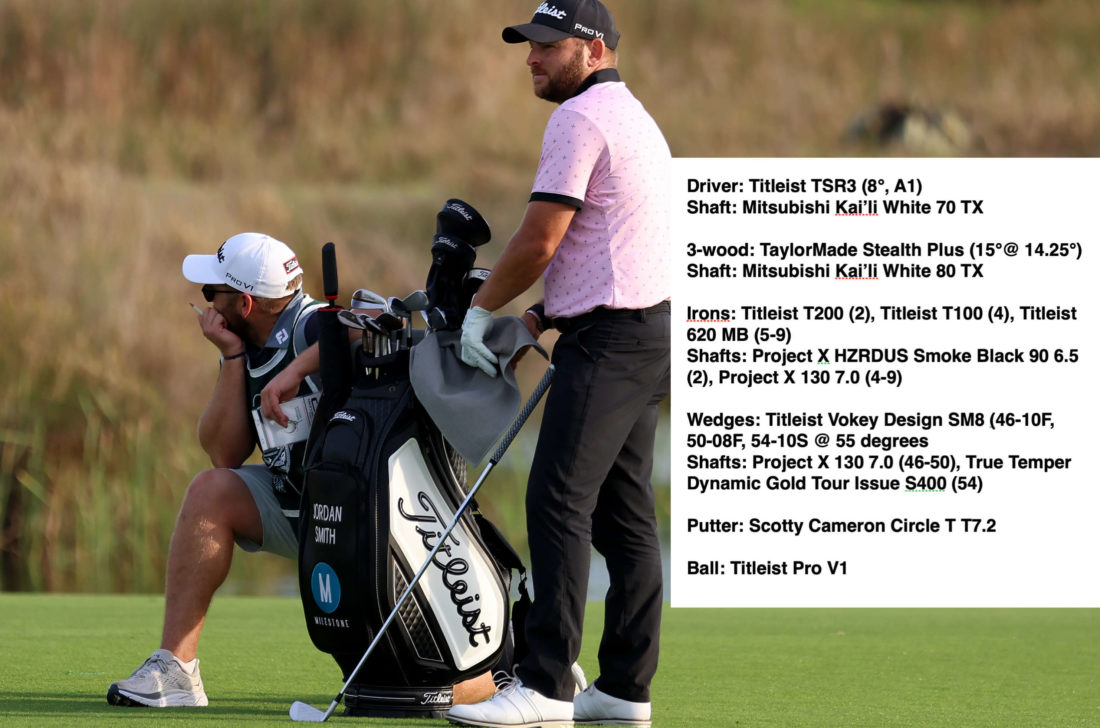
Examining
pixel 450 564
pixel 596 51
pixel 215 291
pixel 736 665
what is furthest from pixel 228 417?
pixel 736 665

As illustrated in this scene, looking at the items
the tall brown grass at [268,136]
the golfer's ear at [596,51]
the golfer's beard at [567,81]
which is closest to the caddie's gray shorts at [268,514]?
the golfer's beard at [567,81]

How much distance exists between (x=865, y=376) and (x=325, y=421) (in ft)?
25.5

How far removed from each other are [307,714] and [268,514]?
0.53 m

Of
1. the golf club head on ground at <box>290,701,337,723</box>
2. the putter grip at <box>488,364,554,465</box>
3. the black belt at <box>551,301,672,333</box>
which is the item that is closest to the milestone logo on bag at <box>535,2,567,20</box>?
the black belt at <box>551,301,672,333</box>

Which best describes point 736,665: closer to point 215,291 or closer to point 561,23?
point 215,291

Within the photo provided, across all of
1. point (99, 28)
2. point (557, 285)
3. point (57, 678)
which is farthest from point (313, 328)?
point (99, 28)

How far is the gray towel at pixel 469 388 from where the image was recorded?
3344mm

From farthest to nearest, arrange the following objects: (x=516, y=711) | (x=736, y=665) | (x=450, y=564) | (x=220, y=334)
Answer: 1. (x=736, y=665)
2. (x=220, y=334)
3. (x=450, y=564)
4. (x=516, y=711)

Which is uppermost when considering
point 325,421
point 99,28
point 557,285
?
point 99,28

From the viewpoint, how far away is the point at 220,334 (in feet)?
12.6

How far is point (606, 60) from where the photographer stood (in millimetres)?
3492

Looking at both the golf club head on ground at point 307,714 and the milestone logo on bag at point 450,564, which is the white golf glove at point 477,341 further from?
the golf club head on ground at point 307,714

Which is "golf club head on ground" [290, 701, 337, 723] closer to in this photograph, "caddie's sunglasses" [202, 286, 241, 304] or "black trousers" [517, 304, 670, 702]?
"black trousers" [517, 304, 670, 702]

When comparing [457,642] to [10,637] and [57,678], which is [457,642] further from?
[10,637]
